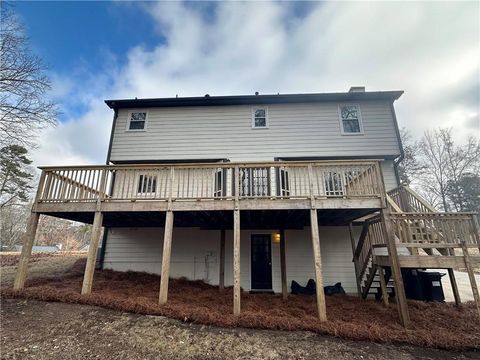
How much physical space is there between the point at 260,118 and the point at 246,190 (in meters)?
4.02

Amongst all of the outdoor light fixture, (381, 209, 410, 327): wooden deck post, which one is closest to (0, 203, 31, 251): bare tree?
the outdoor light fixture

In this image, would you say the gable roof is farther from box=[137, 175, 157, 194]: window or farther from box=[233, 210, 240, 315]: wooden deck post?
box=[233, 210, 240, 315]: wooden deck post

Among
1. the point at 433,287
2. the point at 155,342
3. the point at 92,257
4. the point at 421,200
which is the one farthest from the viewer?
the point at 433,287

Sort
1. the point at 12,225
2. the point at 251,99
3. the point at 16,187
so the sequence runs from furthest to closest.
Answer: the point at 12,225 < the point at 16,187 < the point at 251,99

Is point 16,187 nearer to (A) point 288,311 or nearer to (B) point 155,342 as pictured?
(B) point 155,342

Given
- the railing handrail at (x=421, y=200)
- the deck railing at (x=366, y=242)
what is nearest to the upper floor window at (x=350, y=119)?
the railing handrail at (x=421, y=200)

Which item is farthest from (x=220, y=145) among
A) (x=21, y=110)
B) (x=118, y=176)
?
(x=21, y=110)

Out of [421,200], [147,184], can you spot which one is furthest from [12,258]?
[421,200]

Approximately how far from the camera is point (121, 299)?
548 cm

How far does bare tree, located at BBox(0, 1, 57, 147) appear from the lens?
25.2ft

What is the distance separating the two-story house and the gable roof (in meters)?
0.05

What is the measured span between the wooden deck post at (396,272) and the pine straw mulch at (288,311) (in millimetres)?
295

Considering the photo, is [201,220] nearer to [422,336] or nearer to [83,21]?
[422,336]

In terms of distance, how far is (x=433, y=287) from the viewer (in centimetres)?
720
